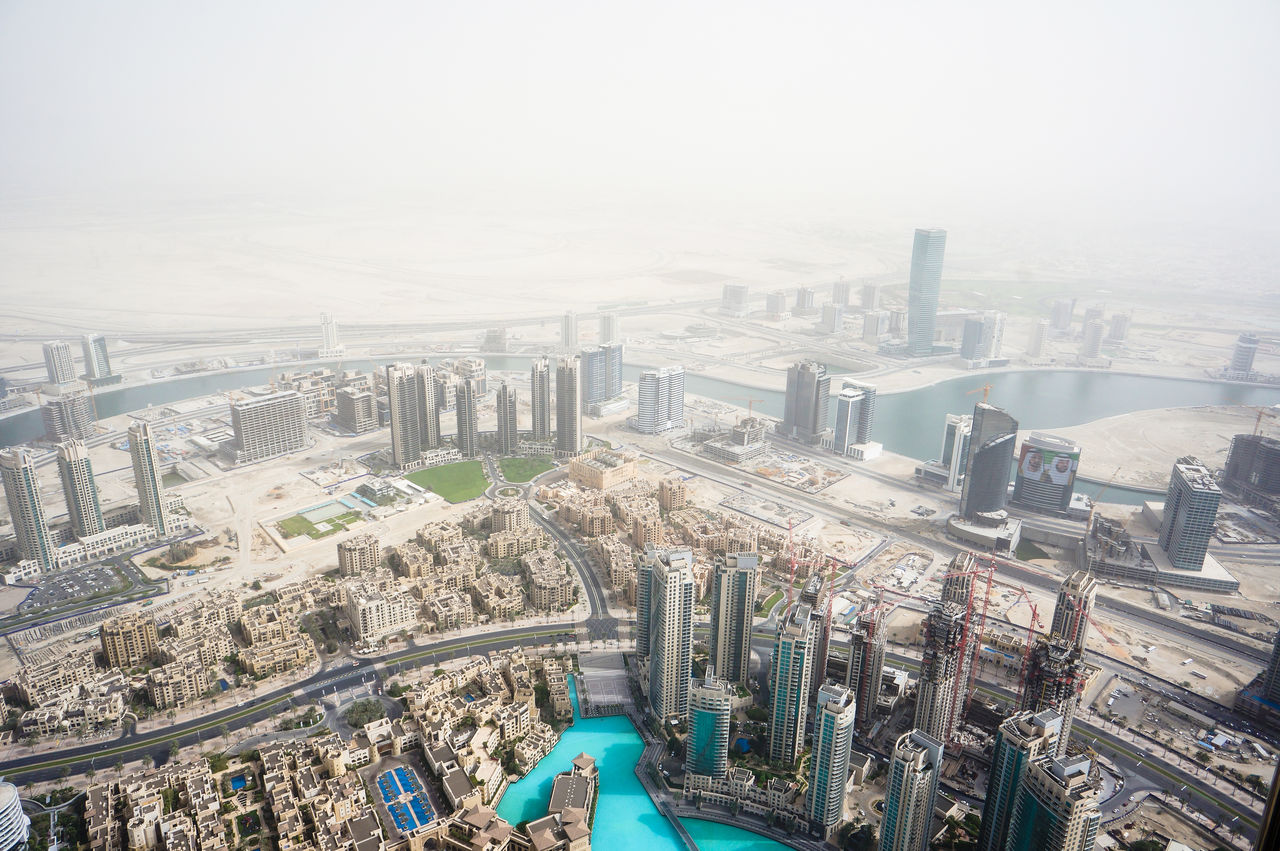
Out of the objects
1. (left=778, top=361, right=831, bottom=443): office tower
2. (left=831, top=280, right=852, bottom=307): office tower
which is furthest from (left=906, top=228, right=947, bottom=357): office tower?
(left=778, top=361, right=831, bottom=443): office tower

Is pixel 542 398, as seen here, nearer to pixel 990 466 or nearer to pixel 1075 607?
pixel 990 466

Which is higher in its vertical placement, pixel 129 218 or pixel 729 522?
pixel 129 218

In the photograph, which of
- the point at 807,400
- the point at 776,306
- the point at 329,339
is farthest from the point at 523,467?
the point at 776,306

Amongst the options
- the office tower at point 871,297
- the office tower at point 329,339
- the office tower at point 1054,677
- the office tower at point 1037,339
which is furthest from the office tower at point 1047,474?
the office tower at point 329,339

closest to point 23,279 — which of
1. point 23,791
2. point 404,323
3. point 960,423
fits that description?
point 404,323

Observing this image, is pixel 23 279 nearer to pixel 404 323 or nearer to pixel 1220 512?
pixel 404 323

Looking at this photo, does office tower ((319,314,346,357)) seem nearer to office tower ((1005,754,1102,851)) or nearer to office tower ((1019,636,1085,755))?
office tower ((1019,636,1085,755))

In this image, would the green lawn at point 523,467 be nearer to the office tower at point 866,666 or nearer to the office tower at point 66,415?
the office tower at point 66,415
